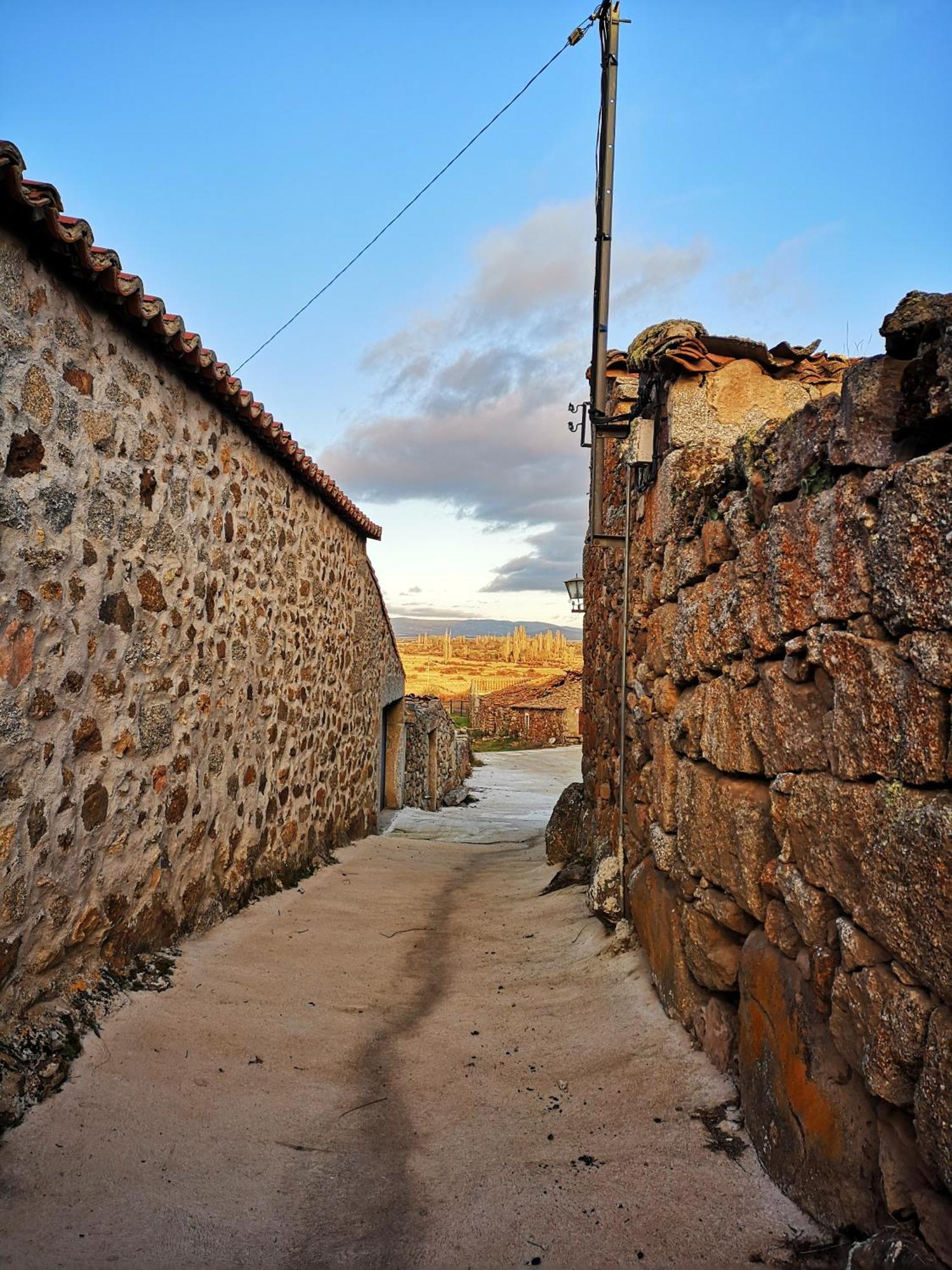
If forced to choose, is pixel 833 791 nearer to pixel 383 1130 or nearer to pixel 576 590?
pixel 383 1130

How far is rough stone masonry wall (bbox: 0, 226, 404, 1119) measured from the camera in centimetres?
288

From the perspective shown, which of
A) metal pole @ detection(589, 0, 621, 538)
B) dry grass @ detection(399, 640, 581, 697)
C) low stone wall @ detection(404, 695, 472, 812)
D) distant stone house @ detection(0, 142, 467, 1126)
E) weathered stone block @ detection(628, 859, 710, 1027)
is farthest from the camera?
dry grass @ detection(399, 640, 581, 697)

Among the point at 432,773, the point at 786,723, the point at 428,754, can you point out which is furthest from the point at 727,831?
the point at 432,773

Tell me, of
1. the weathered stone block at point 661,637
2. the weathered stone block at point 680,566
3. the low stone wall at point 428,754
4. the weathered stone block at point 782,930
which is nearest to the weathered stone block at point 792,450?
the weathered stone block at point 680,566

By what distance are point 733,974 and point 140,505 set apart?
3.21 m

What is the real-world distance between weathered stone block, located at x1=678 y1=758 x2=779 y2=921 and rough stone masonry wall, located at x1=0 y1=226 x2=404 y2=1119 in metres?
2.47

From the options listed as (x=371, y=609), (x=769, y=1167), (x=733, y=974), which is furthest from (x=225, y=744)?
(x=371, y=609)

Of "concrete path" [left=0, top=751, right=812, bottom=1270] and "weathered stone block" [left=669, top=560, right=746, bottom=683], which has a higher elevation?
"weathered stone block" [left=669, top=560, right=746, bottom=683]

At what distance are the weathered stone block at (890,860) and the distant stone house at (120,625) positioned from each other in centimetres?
262

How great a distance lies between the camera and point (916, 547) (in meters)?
1.75

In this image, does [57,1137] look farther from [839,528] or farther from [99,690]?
[839,528]

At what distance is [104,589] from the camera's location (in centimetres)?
345

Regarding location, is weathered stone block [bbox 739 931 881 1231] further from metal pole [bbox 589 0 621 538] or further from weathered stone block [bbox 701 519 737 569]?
metal pole [bbox 589 0 621 538]

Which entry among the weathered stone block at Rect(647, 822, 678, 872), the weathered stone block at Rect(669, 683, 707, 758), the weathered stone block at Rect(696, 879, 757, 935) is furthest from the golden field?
the weathered stone block at Rect(696, 879, 757, 935)
